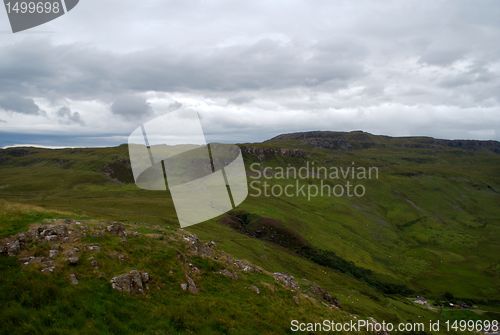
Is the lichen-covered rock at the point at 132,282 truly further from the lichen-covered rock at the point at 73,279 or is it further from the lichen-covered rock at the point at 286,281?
the lichen-covered rock at the point at 286,281

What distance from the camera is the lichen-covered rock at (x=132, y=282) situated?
2650cm

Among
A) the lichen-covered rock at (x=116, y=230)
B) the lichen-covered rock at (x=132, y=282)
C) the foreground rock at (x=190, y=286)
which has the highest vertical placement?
the lichen-covered rock at (x=116, y=230)

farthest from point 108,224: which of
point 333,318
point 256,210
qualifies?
point 256,210

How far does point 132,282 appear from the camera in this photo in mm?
27219

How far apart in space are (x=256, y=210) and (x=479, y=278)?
304ft

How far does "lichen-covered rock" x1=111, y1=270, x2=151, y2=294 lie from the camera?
86.9 feet

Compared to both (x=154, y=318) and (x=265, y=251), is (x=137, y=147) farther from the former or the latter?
(x=265, y=251)

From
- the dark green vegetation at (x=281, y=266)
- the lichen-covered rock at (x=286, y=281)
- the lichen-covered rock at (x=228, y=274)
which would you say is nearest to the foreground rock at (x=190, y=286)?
the dark green vegetation at (x=281, y=266)

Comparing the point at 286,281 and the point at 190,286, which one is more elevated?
the point at 190,286

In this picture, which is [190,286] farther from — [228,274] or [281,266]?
[281,266]

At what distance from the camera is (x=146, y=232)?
119 feet

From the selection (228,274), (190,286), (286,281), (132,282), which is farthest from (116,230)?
(286,281)

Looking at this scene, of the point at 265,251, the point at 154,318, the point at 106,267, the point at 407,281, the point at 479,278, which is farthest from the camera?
the point at 479,278

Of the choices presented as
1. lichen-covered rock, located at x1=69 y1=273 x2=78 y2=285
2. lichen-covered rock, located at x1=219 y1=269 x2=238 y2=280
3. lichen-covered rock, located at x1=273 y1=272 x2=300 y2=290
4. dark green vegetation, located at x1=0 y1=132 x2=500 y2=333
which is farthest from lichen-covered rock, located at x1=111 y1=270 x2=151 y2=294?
lichen-covered rock, located at x1=273 y1=272 x2=300 y2=290
